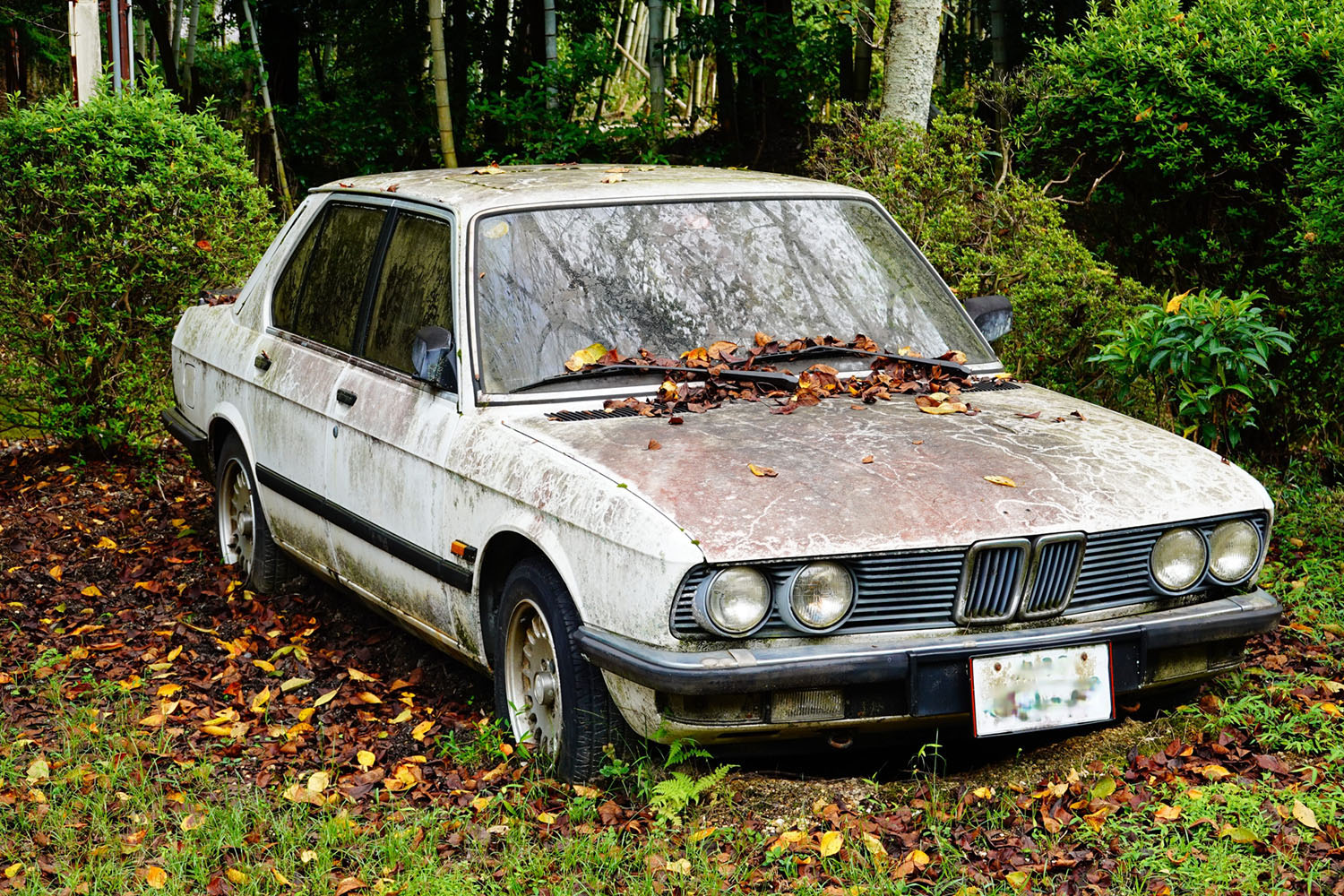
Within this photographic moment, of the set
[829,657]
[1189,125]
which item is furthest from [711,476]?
[1189,125]

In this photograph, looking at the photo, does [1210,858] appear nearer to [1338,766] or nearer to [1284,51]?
[1338,766]

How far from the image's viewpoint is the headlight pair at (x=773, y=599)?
363cm

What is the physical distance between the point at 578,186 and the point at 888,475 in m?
1.76

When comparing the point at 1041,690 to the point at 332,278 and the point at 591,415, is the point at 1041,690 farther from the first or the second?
the point at 332,278

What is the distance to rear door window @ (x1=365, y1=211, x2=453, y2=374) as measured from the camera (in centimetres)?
487

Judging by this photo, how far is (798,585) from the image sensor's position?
12.0ft

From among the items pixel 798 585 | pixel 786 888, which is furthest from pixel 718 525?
pixel 786 888

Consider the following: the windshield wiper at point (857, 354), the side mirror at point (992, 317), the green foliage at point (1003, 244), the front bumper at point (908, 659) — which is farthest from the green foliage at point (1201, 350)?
the front bumper at point (908, 659)

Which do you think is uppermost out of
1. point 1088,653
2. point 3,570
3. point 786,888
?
point 1088,653

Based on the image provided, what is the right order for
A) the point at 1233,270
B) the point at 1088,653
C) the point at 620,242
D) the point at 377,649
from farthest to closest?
the point at 1233,270, the point at 377,649, the point at 620,242, the point at 1088,653

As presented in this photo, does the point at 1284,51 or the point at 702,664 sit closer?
the point at 702,664

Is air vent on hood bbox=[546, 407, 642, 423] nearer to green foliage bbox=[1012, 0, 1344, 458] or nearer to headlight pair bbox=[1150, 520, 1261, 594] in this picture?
headlight pair bbox=[1150, 520, 1261, 594]

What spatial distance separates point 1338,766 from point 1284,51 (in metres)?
4.06

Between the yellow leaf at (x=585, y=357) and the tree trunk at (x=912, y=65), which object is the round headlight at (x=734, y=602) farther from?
the tree trunk at (x=912, y=65)
